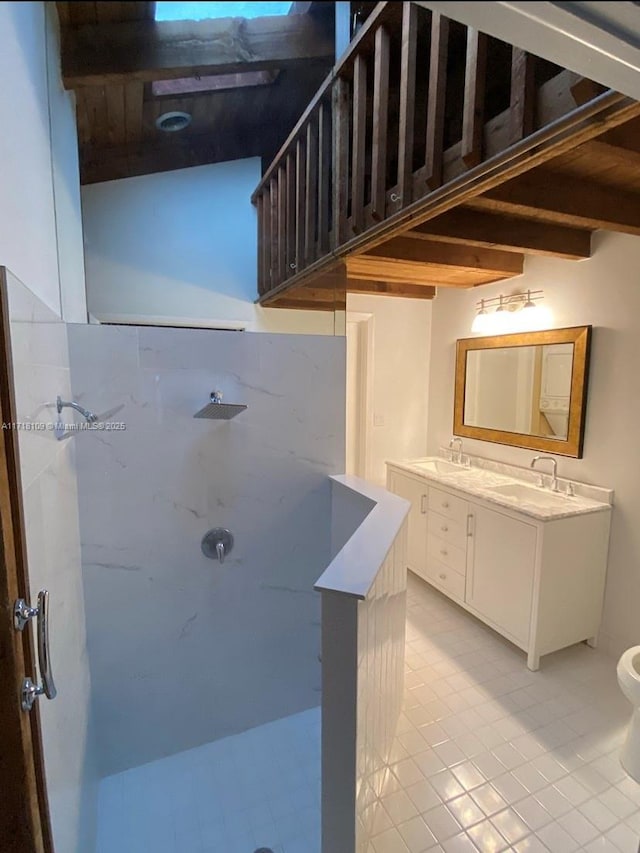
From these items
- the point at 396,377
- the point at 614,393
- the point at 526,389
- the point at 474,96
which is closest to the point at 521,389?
the point at 526,389

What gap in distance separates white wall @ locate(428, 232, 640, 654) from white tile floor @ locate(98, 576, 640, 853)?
1.33 feet

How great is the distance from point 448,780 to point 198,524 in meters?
1.43

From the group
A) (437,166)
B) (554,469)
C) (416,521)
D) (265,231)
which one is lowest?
(416,521)

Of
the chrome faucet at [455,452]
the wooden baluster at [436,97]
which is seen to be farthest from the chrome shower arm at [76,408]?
the chrome faucet at [455,452]

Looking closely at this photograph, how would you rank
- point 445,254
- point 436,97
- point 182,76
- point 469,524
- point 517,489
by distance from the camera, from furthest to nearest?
1. point 517,489
2. point 469,524
3. point 445,254
4. point 436,97
5. point 182,76

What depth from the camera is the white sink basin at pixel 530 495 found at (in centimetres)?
246

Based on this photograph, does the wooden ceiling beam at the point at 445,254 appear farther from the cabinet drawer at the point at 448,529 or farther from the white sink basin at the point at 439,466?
the cabinet drawer at the point at 448,529

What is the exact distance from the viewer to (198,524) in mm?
2012

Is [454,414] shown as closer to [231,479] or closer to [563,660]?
[563,660]

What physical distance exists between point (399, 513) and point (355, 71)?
178 centimetres

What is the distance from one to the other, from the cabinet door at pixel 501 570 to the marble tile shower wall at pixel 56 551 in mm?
2067

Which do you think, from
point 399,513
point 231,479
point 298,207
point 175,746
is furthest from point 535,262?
point 175,746

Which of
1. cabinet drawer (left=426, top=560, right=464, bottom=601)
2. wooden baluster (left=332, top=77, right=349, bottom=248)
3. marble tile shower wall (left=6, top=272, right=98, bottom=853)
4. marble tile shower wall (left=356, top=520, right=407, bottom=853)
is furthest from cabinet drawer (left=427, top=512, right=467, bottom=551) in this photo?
marble tile shower wall (left=6, top=272, right=98, bottom=853)

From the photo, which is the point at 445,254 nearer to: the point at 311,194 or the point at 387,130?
the point at 311,194
